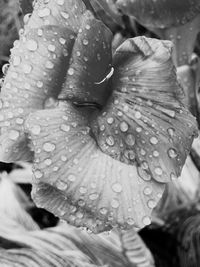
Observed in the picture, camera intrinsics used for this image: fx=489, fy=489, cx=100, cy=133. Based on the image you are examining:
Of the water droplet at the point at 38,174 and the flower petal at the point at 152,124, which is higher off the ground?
the flower petal at the point at 152,124

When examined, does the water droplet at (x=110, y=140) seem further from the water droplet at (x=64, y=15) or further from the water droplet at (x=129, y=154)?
the water droplet at (x=64, y=15)

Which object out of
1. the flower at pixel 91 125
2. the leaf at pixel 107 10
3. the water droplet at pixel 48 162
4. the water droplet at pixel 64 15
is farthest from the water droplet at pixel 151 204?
the leaf at pixel 107 10

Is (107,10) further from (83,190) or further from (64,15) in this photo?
(83,190)

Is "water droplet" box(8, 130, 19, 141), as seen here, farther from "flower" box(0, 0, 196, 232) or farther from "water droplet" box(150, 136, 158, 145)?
"water droplet" box(150, 136, 158, 145)

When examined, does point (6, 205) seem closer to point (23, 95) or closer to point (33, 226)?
point (33, 226)

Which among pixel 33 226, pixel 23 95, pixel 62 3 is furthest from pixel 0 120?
pixel 33 226

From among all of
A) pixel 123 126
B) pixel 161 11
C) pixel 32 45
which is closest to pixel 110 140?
pixel 123 126

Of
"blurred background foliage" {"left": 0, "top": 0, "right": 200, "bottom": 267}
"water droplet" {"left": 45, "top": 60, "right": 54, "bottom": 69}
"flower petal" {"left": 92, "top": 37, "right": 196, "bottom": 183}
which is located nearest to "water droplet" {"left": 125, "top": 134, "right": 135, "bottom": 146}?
"flower petal" {"left": 92, "top": 37, "right": 196, "bottom": 183}
